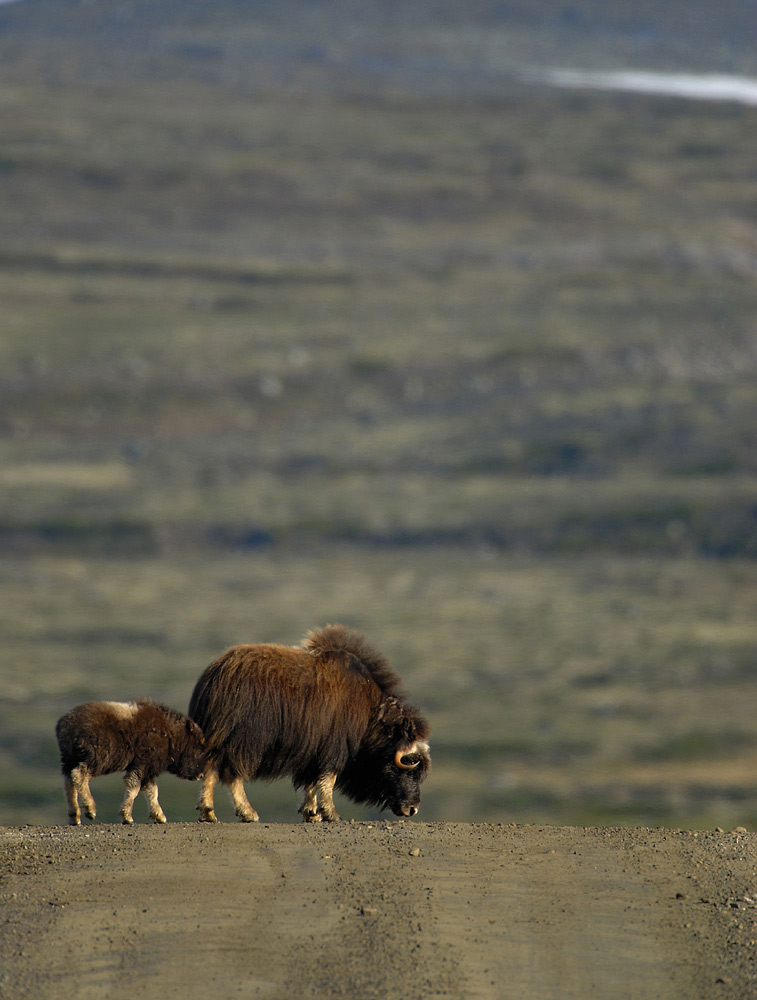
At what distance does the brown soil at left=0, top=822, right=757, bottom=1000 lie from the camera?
7062 millimetres

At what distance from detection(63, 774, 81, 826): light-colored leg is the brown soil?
164 millimetres

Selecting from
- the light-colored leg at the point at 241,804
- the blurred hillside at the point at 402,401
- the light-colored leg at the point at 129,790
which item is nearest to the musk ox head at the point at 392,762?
the light-colored leg at the point at 241,804

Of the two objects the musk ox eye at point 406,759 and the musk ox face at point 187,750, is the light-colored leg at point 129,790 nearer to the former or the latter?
the musk ox face at point 187,750

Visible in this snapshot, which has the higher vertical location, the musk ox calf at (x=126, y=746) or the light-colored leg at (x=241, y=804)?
the musk ox calf at (x=126, y=746)

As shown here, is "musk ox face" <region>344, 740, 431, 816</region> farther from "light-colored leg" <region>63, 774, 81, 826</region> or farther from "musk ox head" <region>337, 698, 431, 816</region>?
"light-colored leg" <region>63, 774, 81, 826</region>

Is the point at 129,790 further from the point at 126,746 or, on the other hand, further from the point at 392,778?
the point at 392,778

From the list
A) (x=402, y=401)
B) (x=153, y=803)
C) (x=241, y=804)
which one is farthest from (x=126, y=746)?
(x=402, y=401)

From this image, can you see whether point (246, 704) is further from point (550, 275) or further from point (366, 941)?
point (550, 275)

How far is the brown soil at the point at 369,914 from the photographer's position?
7062 millimetres

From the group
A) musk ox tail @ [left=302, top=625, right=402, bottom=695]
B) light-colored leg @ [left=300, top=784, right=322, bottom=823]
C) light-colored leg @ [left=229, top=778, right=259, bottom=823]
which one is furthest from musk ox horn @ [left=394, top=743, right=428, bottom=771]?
light-colored leg @ [left=229, top=778, right=259, bottom=823]

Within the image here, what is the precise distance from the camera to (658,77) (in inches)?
2345

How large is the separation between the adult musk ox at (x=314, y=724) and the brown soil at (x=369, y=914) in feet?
1.75

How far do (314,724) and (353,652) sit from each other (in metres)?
0.63

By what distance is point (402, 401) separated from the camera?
123 feet
